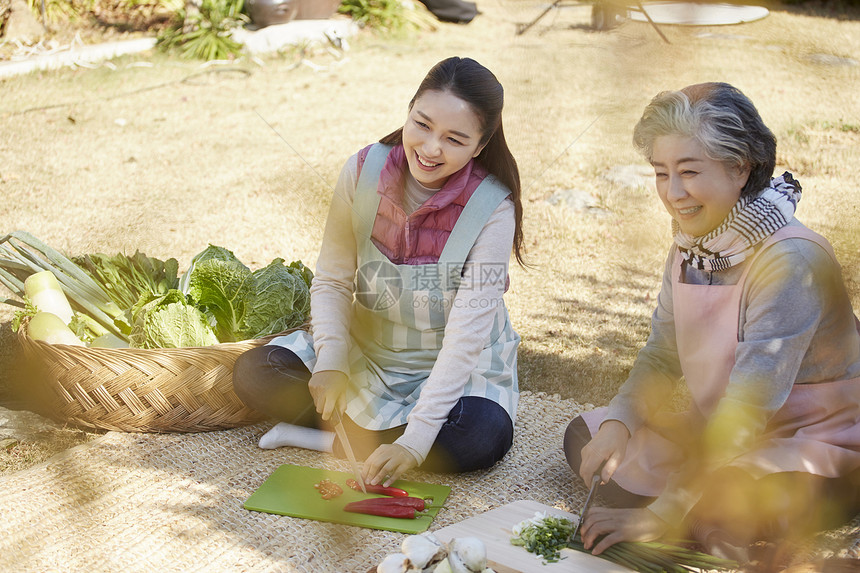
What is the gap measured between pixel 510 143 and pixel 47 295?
2.25m

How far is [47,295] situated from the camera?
107 inches

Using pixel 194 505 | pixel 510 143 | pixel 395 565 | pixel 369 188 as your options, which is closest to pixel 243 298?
pixel 369 188

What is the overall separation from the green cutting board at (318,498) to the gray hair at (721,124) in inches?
43.7

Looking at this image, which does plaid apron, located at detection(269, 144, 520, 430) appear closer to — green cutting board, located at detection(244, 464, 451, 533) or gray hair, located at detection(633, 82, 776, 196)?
green cutting board, located at detection(244, 464, 451, 533)

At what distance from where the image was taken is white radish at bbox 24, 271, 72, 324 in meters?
2.71

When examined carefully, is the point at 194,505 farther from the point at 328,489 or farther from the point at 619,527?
the point at 619,527

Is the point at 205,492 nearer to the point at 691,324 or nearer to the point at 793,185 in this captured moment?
the point at 691,324

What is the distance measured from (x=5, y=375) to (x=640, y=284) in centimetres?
268

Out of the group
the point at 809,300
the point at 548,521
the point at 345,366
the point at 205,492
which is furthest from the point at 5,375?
the point at 809,300

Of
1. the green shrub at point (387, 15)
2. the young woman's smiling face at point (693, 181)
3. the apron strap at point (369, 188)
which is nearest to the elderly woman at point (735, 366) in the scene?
the young woman's smiling face at point (693, 181)

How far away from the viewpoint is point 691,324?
1.98 m

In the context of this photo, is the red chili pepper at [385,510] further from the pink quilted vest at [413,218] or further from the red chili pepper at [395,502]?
the pink quilted vest at [413,218]

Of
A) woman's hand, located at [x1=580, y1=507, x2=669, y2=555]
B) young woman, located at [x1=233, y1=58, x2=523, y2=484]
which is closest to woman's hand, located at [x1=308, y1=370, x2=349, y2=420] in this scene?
young woman, located at [x1=233, y1=58, x2=523, y2=484]

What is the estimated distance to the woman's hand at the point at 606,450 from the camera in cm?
196
